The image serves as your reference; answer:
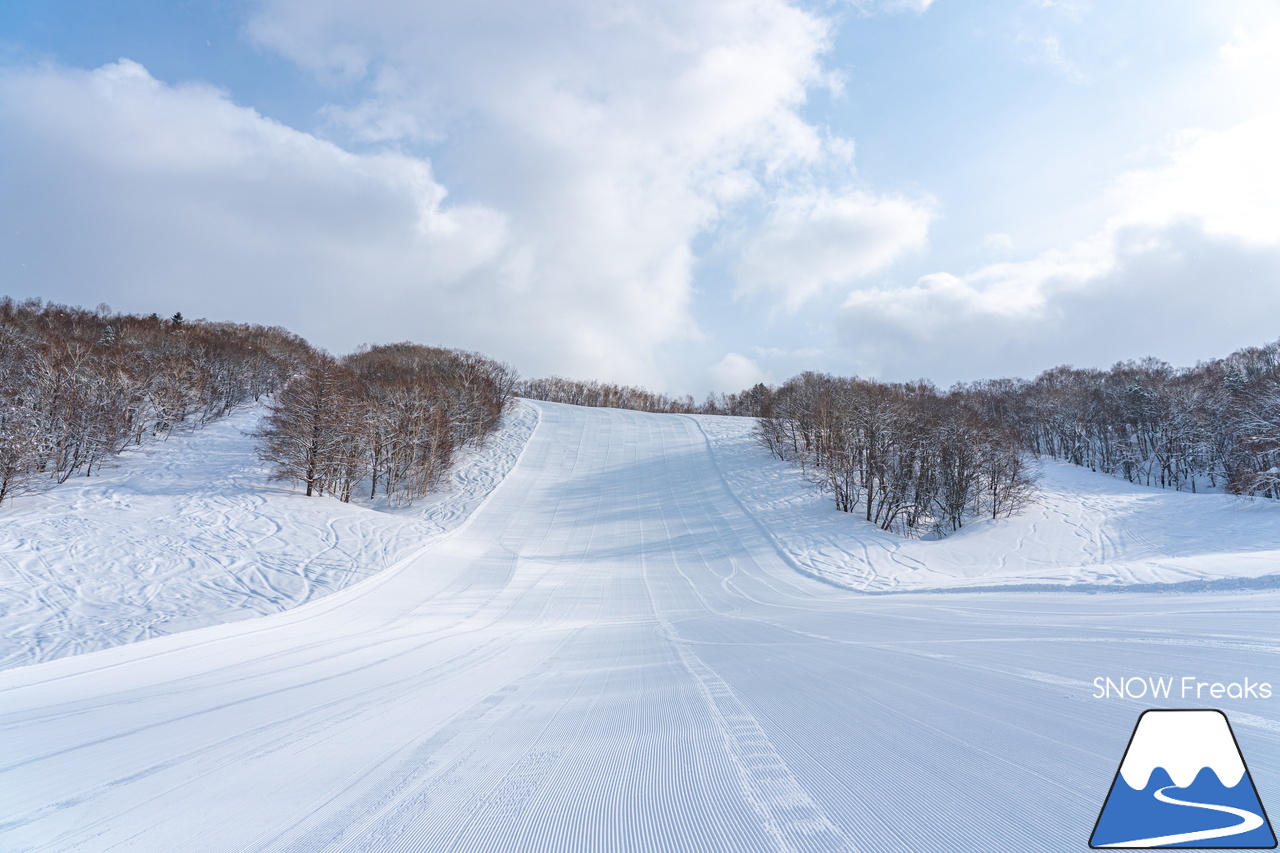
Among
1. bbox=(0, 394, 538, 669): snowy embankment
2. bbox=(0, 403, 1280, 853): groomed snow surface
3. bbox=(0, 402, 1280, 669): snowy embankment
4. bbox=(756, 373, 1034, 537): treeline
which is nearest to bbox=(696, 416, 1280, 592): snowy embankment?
bbox=(0, 402, 1280, 669): snowy embankment

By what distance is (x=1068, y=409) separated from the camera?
59.3 meters

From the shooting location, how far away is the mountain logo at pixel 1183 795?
1.74m

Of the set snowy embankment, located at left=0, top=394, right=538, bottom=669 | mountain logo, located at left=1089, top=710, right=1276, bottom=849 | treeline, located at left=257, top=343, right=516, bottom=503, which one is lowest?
snowy embankment, located at left=0, top=394, right=538, bottom=669

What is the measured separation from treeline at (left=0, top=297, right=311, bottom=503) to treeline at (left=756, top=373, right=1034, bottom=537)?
33623mm

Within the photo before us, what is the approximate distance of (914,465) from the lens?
29703 millimetres

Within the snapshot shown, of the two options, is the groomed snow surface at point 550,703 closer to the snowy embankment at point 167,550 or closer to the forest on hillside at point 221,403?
the snowy embankment at point 167,550

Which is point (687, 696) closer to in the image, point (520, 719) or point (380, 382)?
point (520, 719)

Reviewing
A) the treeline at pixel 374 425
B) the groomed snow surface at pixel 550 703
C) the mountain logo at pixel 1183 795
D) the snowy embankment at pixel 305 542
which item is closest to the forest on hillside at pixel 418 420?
the treeline at pixel 374 425

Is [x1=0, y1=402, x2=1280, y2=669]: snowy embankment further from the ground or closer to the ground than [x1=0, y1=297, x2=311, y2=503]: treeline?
closer to the ground

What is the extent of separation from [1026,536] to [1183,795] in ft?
97.2

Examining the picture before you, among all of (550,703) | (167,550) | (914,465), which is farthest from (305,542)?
(914,465)

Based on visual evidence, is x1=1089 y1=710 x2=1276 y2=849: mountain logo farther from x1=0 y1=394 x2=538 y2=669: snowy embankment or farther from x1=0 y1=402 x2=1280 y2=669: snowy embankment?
x1=0 y1=394 x2=538 y2=669: snowy embankment

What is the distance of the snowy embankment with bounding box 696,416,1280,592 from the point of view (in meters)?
18.2

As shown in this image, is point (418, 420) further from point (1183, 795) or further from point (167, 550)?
point (1183, 795)
